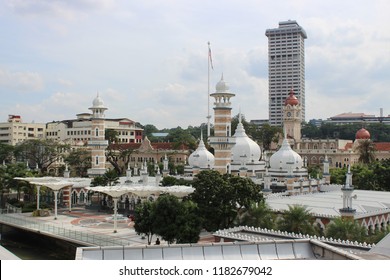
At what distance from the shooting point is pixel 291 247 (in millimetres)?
13570

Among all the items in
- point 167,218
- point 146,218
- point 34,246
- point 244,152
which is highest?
point 244,152

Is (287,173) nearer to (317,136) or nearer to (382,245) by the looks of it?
(382,245)

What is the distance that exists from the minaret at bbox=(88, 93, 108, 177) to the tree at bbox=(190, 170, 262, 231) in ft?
86.9

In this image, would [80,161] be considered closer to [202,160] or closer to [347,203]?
[202,160]

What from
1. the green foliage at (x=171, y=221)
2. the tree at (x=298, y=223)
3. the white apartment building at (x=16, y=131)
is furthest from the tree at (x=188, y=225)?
the white apartment building at (x=16, y=131)

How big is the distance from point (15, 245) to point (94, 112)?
21493 millimetres

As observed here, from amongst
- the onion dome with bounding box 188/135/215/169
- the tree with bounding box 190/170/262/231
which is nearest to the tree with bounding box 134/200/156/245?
the tree with bounding box 190/170/262/231

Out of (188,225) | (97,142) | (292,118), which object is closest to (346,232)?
(188,225)

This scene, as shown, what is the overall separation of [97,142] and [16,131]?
40433 mm

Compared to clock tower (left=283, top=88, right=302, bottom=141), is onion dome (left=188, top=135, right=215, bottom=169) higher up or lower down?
lower down

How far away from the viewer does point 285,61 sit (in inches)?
5763

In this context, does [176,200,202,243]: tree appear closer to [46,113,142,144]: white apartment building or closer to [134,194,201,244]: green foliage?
[134,194,201,244]: green foliage

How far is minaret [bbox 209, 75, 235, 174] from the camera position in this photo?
40.9m

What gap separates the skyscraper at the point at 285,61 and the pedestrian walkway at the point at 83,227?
110m
